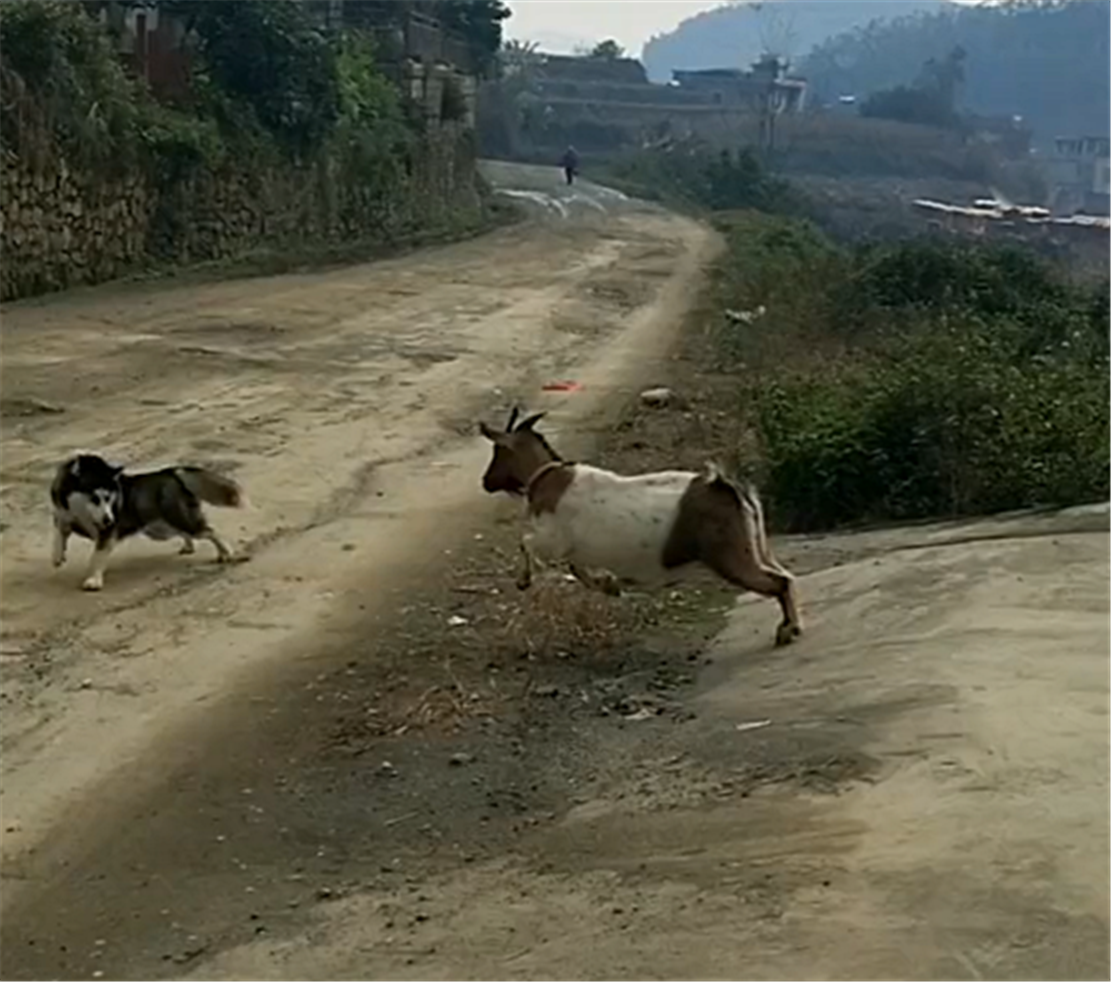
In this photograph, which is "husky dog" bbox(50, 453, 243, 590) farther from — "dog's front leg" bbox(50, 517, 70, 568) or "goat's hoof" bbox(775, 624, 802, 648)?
"goat's hoof" bbox(775, 624, 802, 648)

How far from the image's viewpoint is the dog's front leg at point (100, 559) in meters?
10.1

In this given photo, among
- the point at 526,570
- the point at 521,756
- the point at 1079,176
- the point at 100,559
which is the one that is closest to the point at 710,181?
the point at 1079,176

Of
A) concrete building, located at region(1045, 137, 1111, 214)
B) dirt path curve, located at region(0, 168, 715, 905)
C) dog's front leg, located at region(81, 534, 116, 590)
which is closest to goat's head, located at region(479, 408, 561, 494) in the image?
dirt path curve, located at region(0, 168, 715, 905)

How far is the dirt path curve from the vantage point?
838 cm

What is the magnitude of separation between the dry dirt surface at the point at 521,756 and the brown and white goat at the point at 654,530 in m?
0.29

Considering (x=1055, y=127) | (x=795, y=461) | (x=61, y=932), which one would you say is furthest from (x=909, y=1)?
(x=61, y=932)

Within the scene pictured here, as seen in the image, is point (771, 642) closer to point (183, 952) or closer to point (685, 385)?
point (183, 952)

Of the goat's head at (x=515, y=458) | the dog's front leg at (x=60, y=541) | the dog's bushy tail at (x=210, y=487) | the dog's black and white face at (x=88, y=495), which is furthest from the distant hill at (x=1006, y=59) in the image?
the dog's front leg at (x=60, y=541)

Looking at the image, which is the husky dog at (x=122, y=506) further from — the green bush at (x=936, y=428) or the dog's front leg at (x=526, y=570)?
the green bush at (x=936, y=428)

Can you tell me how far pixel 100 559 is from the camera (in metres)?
10.3

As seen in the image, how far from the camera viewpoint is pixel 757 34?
103 m

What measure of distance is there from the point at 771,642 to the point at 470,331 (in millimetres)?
14510

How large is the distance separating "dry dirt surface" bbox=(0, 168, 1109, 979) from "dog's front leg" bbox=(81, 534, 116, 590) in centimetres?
15

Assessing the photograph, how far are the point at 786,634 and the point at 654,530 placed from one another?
0.71 m
